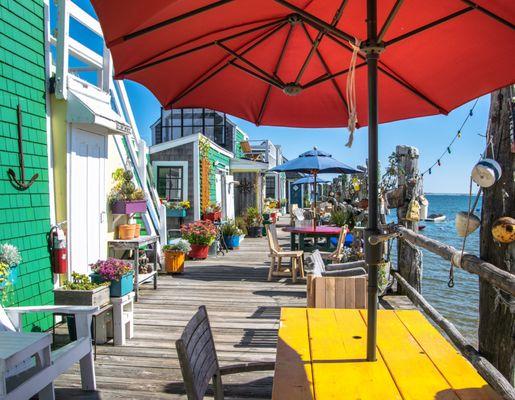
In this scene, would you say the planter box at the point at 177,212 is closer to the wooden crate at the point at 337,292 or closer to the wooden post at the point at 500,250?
the wooden crate at the point at 337,292

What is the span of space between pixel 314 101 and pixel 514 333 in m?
2.37

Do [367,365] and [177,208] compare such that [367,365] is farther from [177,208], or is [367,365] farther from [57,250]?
[177,208]

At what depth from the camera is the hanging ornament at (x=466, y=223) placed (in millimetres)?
2553

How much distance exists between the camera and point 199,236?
10164mm

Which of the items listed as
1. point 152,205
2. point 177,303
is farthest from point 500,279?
point 152,205

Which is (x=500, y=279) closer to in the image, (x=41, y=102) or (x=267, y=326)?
(x=267, y=326)

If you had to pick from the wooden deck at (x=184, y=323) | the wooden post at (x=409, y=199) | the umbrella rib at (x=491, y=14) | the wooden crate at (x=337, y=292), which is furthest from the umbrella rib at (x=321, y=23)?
the wooden post at (x=409, y=199)

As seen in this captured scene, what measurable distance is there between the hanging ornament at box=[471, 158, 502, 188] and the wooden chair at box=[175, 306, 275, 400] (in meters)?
1.39

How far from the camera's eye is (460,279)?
39.4 ft

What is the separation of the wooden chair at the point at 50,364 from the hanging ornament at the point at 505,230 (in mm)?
3134

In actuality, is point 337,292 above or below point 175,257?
above

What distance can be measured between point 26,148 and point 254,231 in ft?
38.1

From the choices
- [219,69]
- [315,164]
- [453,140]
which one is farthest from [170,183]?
[219,69]

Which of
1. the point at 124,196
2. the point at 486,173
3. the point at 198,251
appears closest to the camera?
the point at 486,173
